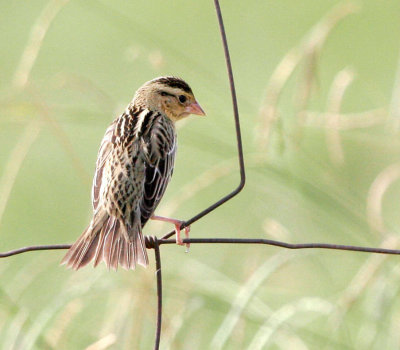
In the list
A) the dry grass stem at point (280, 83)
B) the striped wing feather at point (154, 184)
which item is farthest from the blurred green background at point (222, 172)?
the striped wing feather at point (154, 184)

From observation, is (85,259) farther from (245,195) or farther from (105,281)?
(245,195)

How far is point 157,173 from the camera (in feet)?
14.5

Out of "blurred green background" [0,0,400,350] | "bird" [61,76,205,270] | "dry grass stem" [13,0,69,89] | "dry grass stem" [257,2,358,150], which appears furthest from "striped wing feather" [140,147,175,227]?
"dry grass stem" [13,0,69,89]

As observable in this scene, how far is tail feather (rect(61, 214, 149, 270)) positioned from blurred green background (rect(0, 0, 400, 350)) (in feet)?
0.53

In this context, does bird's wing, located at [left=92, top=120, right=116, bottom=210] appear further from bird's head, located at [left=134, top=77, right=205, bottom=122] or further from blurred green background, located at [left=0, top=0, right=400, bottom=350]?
bird's head, located at [left=134, top=77, right=205, bottom=122]

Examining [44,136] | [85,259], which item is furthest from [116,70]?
[85,259]

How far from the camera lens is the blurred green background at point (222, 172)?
14.1 feet

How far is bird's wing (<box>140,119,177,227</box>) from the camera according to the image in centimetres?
433

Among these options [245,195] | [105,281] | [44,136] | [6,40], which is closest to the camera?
[105,281]

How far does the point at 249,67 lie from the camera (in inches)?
445

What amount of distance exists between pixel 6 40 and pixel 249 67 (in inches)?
112

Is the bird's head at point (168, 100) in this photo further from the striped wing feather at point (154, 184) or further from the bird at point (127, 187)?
the striped wing feather at point (154, 184)

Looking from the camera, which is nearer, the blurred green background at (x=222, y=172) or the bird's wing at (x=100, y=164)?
the blurred green background at (x=222, y=172)

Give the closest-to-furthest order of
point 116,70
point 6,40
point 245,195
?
point 245,195 → point 116,70 → point 6,40
